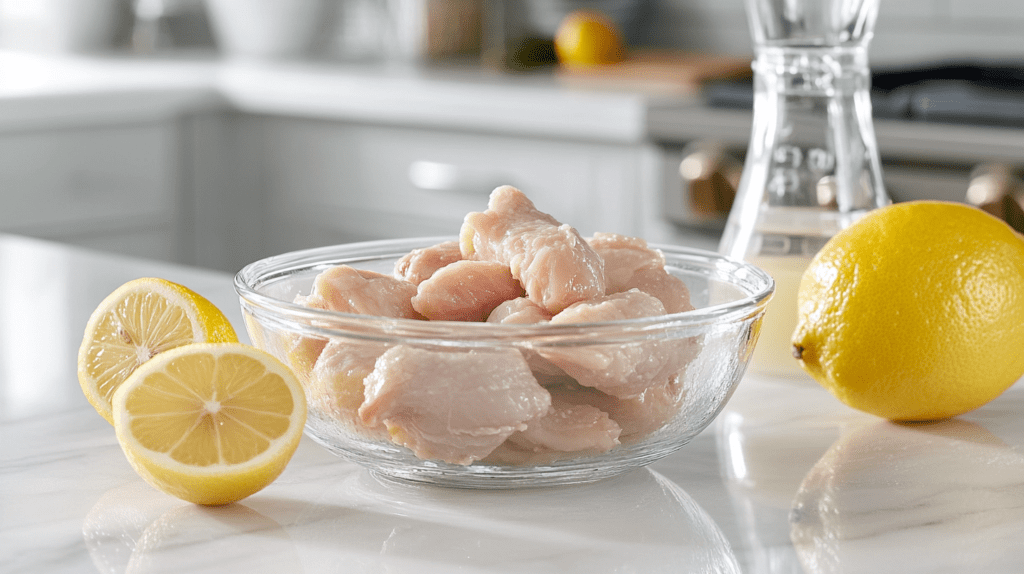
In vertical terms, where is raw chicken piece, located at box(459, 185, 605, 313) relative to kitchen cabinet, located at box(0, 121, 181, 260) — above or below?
above

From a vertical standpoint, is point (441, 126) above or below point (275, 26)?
below

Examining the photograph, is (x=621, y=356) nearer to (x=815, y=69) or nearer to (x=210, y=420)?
(x=210, y=420)

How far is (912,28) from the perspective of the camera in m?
2.66

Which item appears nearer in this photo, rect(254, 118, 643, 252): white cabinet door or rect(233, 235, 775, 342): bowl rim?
rect(233, 235, 775, 342): bowl rim

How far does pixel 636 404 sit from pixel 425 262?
0.52 feet

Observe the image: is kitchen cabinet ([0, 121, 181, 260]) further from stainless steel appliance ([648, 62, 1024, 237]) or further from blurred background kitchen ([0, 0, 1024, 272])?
stainless steel appliance ([648, 62, 1024, 237])

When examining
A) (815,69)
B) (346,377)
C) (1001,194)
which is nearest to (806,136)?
(815,69)

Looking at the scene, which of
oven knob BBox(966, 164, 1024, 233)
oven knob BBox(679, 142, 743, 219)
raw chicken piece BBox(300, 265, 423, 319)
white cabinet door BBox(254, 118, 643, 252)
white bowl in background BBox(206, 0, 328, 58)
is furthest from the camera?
white bowl in background BBox(206, 0, 328, 58)

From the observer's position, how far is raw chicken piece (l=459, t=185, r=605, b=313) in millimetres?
612

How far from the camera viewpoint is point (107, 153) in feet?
8.41

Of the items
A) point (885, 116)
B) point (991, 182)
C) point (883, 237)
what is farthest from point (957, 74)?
point (883, 237)

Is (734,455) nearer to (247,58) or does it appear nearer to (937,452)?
(937,452)

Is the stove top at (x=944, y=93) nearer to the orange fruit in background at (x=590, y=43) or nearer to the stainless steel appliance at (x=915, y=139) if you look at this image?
the stainless steel appliance at (x=915, y=139)

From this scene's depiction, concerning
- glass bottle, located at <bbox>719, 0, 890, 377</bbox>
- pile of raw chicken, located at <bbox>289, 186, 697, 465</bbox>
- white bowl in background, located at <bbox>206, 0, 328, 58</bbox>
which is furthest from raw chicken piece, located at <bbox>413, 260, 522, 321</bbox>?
white bowl in background, located at <bbox>206, 0, 328, 58</bbox>
